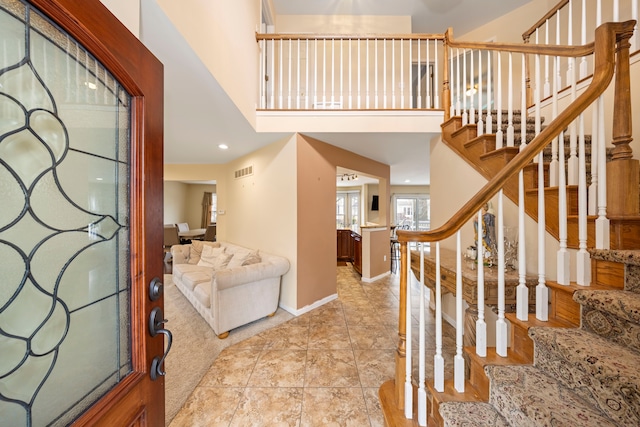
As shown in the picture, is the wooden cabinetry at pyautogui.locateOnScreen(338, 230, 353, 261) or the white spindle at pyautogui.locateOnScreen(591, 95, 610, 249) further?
the wooden cabinetry at pyautogui.locateOnScreen(338, 230, 353, 261)

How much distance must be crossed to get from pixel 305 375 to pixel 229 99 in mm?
2452

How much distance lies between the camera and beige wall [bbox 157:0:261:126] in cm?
143

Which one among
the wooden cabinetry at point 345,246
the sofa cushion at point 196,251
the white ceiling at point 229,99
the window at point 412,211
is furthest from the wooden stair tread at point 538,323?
the window at point 412,211

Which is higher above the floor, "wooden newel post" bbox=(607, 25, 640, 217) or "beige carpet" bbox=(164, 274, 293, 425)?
"wooden newel post" bbox=(607, 25, 640, 217)

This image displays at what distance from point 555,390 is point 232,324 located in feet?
8.13

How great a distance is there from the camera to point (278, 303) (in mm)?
3066

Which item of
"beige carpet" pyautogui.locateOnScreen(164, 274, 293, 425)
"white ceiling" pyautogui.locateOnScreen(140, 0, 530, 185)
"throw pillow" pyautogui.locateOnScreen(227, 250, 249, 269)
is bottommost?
"beige carpet" pyautogui.locateOnScreen(164, 274, 293, 425)

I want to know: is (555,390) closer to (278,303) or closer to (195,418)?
(195,418)

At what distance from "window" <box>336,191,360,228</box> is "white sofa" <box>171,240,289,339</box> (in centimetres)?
551

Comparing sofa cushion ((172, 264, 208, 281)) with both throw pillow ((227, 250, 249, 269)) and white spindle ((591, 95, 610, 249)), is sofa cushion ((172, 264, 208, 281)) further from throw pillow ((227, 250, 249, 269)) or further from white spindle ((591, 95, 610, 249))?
white spindle ((591, 95, 610, 249))

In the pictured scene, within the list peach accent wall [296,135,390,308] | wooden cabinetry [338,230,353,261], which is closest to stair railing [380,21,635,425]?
peach accent wall [296,135,390,308]

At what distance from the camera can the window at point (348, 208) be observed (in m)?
8.40

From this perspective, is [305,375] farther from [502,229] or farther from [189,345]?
[502,229]

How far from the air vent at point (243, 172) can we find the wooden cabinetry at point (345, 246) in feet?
9.29
